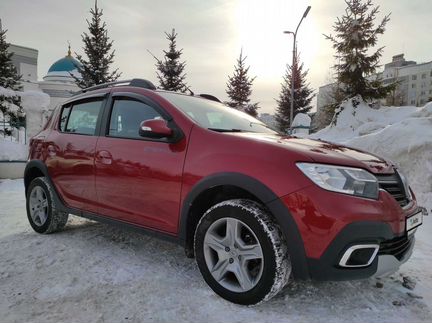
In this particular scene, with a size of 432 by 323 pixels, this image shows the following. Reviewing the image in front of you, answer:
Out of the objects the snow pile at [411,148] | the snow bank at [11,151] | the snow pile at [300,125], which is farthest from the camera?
the snow pile at [300,125]

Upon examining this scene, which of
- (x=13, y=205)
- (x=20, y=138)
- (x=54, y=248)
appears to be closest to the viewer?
(x=54, y=248)

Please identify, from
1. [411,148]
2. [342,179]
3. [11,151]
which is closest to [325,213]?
[342,179]

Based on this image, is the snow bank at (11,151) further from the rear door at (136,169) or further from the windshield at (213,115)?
the windshield at (213,115)

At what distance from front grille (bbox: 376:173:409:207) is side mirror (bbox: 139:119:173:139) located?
5.42 feet

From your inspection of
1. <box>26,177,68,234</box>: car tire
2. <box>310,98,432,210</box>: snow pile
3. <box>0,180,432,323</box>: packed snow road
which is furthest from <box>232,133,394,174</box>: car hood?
<box>310,98,432,210</box>: snow pile

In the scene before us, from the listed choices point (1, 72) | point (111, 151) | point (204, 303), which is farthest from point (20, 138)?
point (204, 303)

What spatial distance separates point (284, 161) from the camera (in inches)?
103

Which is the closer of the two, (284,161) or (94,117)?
(284,161)

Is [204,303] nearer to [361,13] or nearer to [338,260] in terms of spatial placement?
[338,260]

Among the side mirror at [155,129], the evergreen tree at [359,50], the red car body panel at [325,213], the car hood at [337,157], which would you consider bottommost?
the red car body panel at [325,213]

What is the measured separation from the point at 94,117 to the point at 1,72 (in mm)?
21832

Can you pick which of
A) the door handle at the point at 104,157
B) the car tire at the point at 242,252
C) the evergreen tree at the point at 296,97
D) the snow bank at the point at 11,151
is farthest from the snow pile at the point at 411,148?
the evergreen tree at the point at 296,97

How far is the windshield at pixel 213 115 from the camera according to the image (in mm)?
3423

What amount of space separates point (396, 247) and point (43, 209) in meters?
3.99
